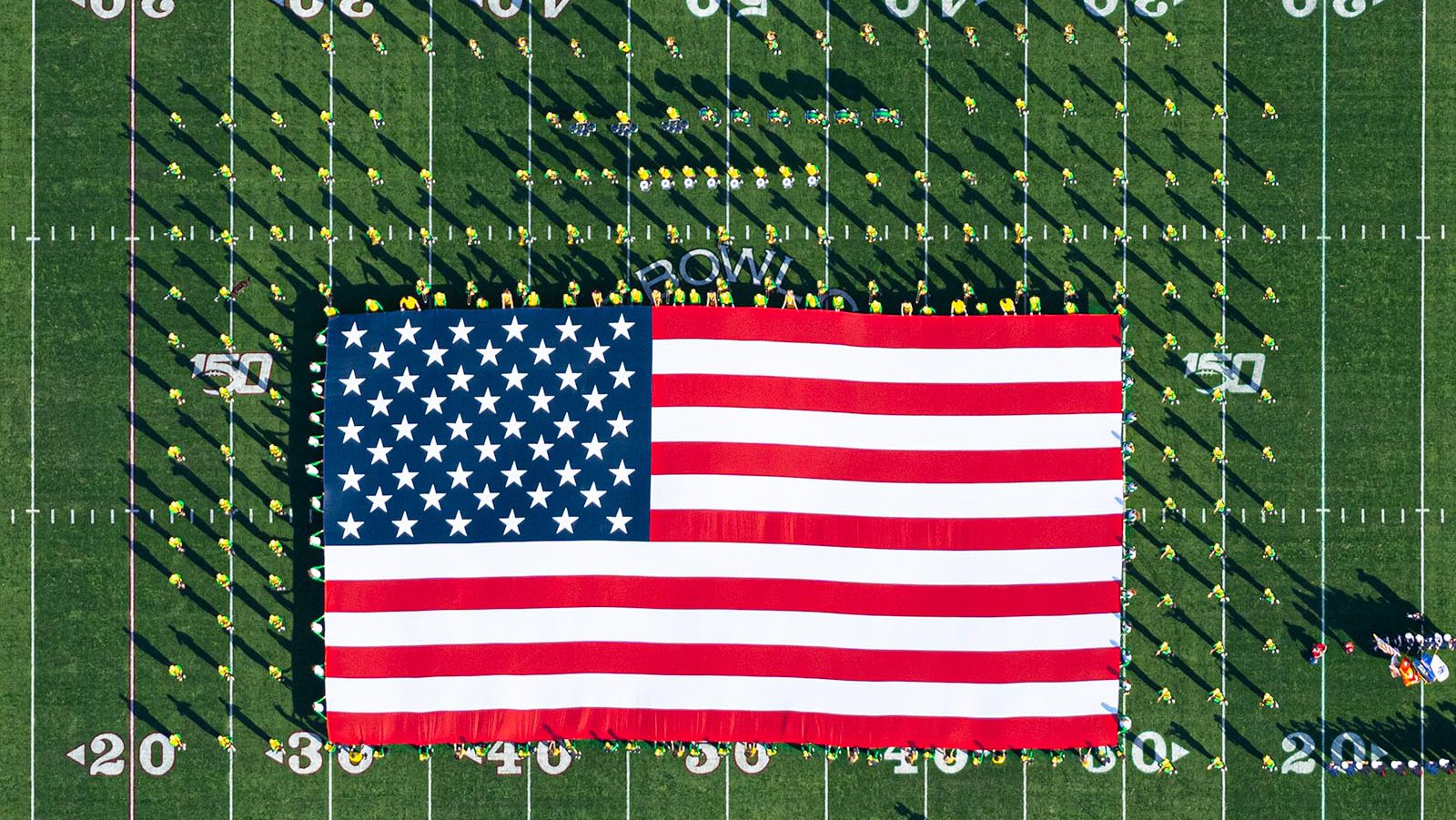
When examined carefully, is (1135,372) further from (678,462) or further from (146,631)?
(146,631)

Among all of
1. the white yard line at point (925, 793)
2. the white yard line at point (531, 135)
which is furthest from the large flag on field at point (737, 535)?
the white yard line at point (531, 135)

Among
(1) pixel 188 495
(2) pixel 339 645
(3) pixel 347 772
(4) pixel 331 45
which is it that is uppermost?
(4) pixel 331 45

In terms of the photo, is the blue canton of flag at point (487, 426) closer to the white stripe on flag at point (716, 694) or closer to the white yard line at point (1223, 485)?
the white stripe on flag at point (716, 694)

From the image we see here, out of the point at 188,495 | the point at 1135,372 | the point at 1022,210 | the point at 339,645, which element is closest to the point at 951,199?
the point at 1022,210

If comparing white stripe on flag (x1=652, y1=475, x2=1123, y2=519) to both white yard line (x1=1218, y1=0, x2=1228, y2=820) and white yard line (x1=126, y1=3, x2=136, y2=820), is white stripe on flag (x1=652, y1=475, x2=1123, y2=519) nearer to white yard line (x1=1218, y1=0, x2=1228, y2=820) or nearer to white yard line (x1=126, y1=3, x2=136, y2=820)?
white yard line (x1=1218, y1=0, x2=1228, y2=820)

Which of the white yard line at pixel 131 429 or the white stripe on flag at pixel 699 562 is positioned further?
the white yard line at pixel 131 429

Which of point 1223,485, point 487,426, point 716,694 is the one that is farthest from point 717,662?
point 1223,485
